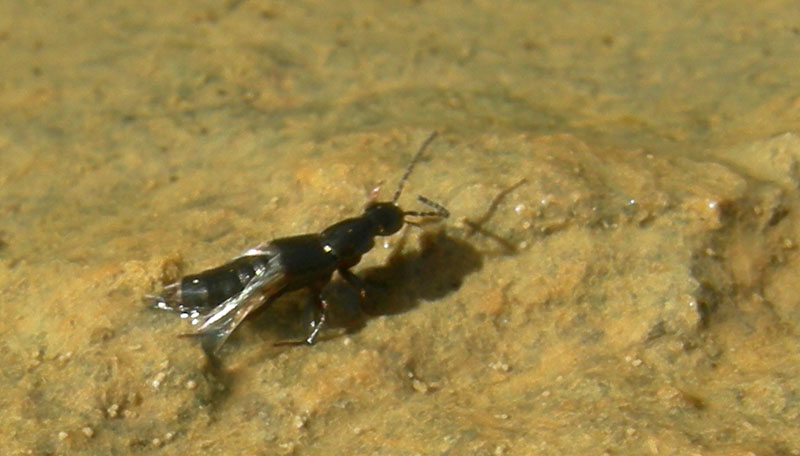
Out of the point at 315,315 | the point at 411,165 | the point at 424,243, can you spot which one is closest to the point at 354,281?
the point at 315,315

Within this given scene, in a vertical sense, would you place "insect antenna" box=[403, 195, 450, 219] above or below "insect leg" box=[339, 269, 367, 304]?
above

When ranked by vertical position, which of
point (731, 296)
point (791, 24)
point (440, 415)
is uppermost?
point (791, 24)

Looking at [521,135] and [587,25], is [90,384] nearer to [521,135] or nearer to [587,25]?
[521,135]

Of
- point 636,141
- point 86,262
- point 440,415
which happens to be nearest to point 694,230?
point 636,141

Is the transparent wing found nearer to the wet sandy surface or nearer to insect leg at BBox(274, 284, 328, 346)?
the wet sandy surface

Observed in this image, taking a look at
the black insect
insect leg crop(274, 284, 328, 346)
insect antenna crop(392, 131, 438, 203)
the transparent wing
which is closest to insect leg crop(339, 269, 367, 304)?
the black insect

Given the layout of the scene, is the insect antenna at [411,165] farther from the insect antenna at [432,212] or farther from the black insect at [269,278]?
the black insect at [269,278]

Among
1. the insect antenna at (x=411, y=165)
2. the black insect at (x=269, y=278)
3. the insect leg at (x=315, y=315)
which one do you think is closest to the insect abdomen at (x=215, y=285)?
the black insect at (x=269, y=278)

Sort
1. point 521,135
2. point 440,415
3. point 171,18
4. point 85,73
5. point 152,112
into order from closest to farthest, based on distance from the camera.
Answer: point 440,415 < point 521,135 < point 152,112 < point 85,73 < point 171,18
